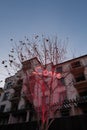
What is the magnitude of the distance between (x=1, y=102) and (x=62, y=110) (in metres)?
15.0

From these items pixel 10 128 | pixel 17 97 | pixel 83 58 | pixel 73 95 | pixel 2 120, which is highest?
pixel 83 58

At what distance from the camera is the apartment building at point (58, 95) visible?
1512 cm

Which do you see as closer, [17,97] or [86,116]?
[86,116]

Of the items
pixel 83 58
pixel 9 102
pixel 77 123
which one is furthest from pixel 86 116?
pixel 9 102

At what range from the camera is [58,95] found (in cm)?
1795

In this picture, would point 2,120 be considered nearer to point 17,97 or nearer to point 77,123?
point 17,97

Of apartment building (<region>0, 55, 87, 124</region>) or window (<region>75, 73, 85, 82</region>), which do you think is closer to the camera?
apartment building (<region>0, 55, 87, 124</region>)

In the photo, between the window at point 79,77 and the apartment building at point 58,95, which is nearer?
the apartment building at point 58,95

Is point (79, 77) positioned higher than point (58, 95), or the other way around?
point (79, 77)

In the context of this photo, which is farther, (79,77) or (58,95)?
(79,77)

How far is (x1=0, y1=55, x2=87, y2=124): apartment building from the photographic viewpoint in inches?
595

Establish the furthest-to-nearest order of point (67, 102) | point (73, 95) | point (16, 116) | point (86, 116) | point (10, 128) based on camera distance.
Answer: point (16, 116) < point (73, 95) < point (67, 102) < point (10, 128) < point (86, 116)

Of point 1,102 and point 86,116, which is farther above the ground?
point 1,102

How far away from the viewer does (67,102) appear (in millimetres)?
15414
